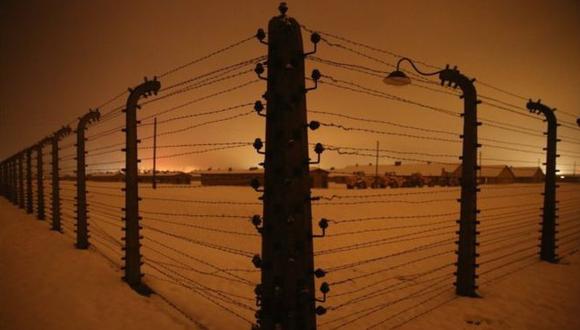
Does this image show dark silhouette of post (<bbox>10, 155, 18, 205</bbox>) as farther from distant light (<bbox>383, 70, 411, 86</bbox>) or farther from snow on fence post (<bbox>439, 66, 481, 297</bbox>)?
snow on fence post (<bbox>439, 66, 481, 297</bbox>)

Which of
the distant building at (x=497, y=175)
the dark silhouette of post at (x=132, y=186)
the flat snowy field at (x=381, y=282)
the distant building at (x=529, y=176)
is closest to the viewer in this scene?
the flat snowy field at (x=381, y=282)

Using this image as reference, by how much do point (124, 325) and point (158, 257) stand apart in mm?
3876

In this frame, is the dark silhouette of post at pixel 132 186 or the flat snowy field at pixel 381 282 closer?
the flat snowy field at pixel 381 282

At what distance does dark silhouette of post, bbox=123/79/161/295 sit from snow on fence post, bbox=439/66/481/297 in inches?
176

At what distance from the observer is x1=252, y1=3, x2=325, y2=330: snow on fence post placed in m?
2.70

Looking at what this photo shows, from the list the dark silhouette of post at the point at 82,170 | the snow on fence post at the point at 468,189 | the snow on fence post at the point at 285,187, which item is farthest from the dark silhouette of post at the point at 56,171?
the snow on fence post at the point at 468,189

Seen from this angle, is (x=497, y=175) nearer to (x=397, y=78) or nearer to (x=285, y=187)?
(x=397, y=78)

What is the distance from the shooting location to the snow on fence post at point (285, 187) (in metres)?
2.70

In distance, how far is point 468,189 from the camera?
5.01 m

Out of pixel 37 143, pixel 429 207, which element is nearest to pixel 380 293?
pixel 37 143

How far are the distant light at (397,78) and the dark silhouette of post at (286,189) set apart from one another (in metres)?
2.17

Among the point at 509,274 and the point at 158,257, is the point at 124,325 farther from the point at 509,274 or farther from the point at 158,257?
the point at 509,274

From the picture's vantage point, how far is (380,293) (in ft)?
19.5

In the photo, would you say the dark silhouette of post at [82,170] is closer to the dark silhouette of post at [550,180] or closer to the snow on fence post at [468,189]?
the snow on fence post at [468,189]
